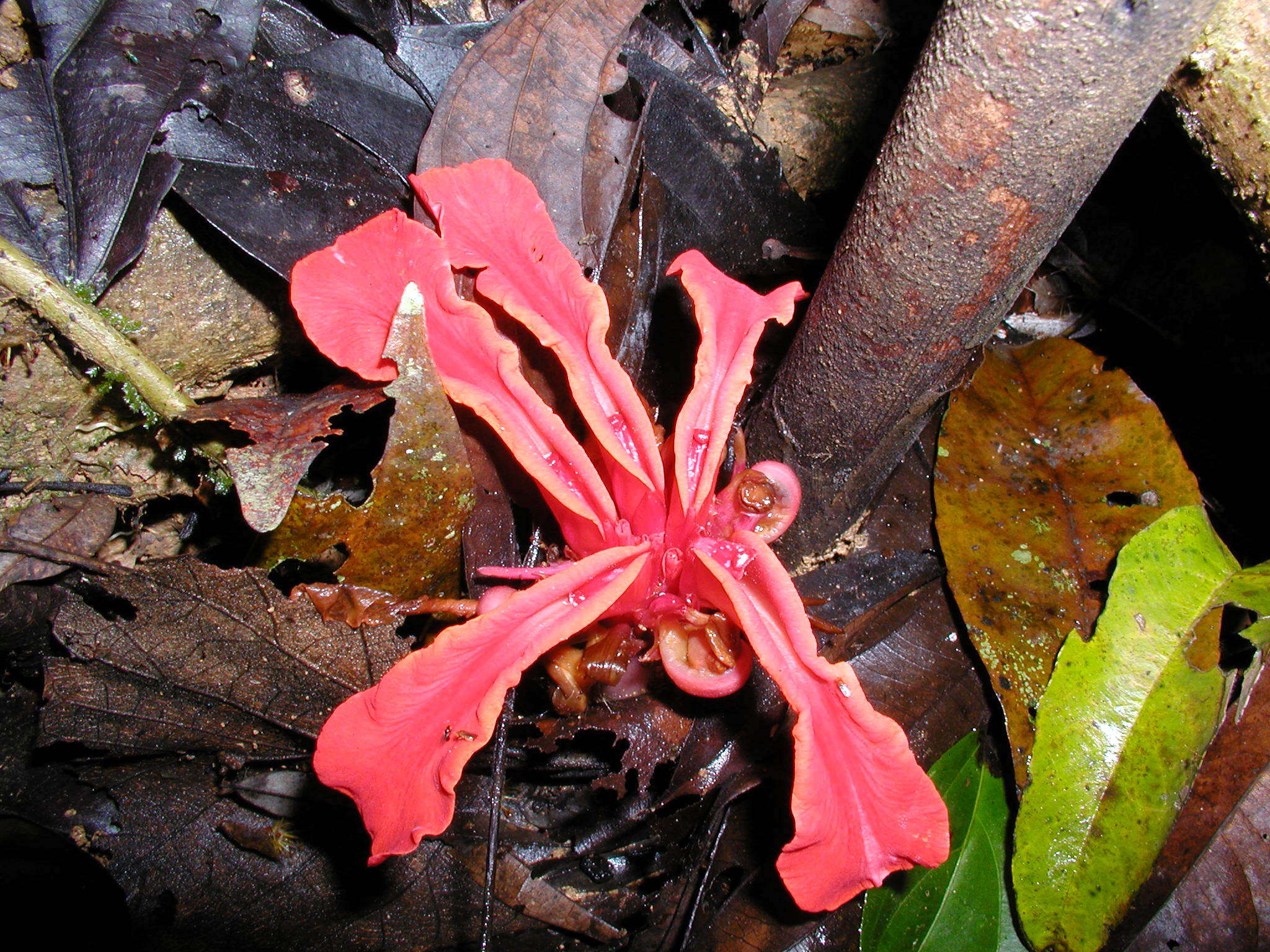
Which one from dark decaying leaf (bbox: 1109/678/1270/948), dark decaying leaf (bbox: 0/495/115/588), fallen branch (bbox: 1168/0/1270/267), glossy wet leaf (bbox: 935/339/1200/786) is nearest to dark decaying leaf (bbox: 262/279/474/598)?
dark decaying leaf (bbox: 0/495/115/588)

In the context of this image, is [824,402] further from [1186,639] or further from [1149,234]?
[1149,234]

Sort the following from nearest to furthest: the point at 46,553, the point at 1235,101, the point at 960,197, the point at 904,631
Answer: the point at 960,197, the point at 1235,101, the point at 46,553, the point at 904,631

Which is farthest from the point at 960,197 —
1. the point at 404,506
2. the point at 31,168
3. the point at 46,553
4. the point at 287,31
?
the point at 46,553

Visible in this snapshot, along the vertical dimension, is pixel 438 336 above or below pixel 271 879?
above

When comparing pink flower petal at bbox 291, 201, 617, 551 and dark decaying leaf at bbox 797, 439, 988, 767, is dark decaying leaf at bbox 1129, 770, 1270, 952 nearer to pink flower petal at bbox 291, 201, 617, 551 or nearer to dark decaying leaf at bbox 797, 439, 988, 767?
dark decaying leaf at bbox 797, 439, 988, 767

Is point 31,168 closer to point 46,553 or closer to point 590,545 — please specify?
point 46,553

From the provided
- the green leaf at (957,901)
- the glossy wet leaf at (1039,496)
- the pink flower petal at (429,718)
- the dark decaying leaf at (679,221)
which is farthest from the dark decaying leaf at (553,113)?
the green leaf at (957,901)

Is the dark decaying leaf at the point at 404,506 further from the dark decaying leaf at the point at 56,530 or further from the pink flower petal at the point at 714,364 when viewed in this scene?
the dark decaying leaf at the point at 56,530
